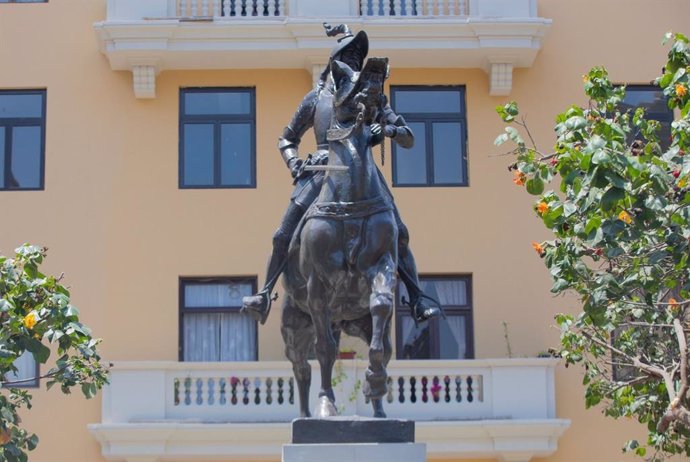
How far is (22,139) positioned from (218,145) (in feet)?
11.8

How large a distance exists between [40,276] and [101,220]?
979 cm

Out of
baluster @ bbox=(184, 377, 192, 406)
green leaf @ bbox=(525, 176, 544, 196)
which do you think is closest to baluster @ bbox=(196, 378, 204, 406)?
baluster @ bbox=(184, 377, 192, 406)

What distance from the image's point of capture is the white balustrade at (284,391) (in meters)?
26.6

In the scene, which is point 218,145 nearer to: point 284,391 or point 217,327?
point 217,327

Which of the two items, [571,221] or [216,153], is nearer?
[571,221]

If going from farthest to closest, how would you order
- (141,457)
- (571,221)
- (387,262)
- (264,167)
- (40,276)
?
(264,167), (141,457), (40,276), (571,221), (387,262)

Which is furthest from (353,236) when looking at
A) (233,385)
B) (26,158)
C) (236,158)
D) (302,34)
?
(26,158)

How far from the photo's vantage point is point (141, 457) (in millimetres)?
26547

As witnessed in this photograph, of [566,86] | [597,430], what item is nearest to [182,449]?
[597,430]

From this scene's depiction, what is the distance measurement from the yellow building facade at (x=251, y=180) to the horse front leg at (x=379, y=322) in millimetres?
13181

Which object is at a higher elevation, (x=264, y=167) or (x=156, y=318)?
(x=264, y=167)

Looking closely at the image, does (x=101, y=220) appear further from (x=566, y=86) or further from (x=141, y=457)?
(x=566, y=86)

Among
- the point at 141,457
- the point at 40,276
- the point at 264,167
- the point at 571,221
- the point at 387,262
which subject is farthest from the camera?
the point at 264,167

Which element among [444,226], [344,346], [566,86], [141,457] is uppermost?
[566,86]
